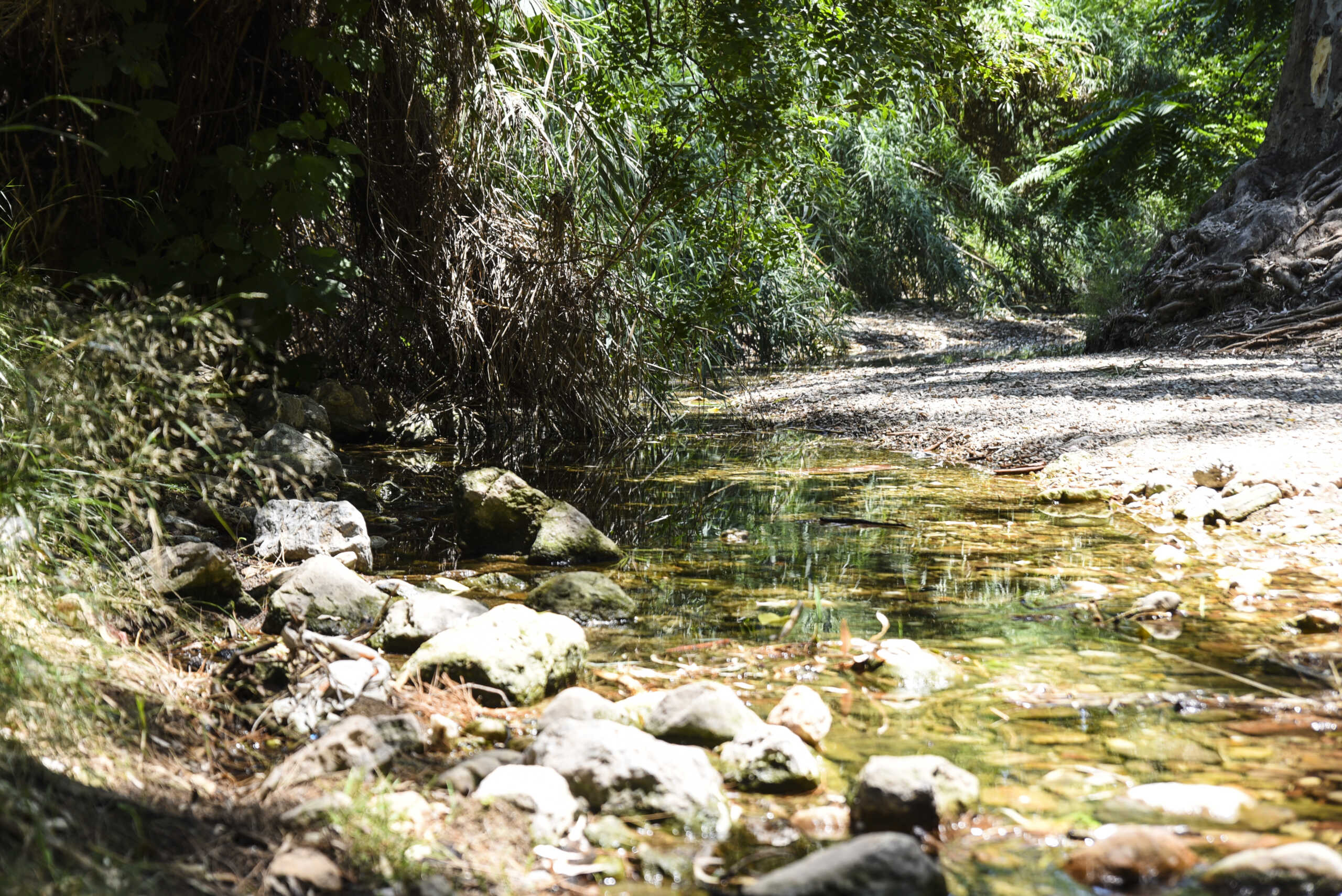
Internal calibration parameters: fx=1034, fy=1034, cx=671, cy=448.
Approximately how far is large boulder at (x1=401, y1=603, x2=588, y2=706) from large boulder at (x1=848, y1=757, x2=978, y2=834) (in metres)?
0.84

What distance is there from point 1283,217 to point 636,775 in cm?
893

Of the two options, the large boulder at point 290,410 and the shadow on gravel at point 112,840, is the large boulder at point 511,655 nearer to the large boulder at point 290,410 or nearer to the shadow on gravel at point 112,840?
the shadow on gravel at point 112,840

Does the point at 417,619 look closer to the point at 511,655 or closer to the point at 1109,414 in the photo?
the point at 511,655

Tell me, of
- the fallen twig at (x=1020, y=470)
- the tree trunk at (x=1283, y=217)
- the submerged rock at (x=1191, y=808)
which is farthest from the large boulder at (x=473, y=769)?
the tree trunk at (x=1283, y=217)

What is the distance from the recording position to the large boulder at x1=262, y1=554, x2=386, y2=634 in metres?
2.64

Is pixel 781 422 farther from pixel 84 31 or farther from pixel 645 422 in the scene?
pixel 84 31

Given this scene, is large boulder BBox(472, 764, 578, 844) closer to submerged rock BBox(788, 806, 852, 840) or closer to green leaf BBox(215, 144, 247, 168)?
submerged rock BBox(788, 806, 852, 840)

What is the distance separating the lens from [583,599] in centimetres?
282

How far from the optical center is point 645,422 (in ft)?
21.1

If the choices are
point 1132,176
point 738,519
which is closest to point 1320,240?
point 1132,176

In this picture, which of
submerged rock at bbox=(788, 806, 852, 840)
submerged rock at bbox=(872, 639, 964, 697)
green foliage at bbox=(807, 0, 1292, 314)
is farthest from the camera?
green foliage at bbox=(807, 0, 1292, 314)

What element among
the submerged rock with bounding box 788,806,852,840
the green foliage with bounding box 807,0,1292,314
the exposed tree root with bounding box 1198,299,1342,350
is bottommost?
the submerged rock with bounding box 788,806,852,840

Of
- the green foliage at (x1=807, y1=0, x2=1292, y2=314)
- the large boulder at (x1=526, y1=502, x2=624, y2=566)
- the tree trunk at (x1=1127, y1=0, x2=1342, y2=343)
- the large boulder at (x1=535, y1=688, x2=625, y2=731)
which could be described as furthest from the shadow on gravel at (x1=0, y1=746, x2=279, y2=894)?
the green foliage at (x1=807, y1=0, x2=1292, y2=314)

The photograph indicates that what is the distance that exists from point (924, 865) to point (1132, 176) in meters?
12.4
